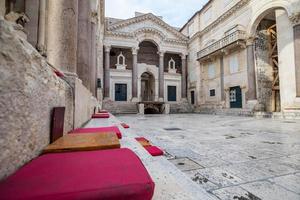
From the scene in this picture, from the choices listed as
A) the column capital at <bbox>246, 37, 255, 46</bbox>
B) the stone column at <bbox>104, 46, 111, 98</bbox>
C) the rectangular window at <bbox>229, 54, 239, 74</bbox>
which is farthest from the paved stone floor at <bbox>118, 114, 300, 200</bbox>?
the stone column at <bbox>104, 46, 111, 98</bbox>

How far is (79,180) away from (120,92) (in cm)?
2034

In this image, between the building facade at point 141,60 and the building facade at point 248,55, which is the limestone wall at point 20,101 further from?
the building facade at point 141,60

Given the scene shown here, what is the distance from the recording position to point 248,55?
13.6m

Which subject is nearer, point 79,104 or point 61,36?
point 61,36

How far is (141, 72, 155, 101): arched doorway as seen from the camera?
23.6 meters

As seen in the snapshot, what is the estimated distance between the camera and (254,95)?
1317cm

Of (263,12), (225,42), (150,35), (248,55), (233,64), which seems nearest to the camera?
(263,12)

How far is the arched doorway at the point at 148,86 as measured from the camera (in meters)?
23.6

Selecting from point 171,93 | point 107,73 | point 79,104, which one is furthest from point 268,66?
point 107,73

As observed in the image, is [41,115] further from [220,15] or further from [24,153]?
[220,15]

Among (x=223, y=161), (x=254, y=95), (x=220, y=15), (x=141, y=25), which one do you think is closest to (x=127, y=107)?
(x=141, y=25)

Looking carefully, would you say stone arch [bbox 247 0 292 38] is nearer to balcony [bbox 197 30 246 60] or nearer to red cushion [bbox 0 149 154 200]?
balcony [bbox 197 30 246 60]

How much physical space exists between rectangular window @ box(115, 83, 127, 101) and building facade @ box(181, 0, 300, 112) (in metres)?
8.91

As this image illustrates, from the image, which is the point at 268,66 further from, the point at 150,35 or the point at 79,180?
the point at 79,180
